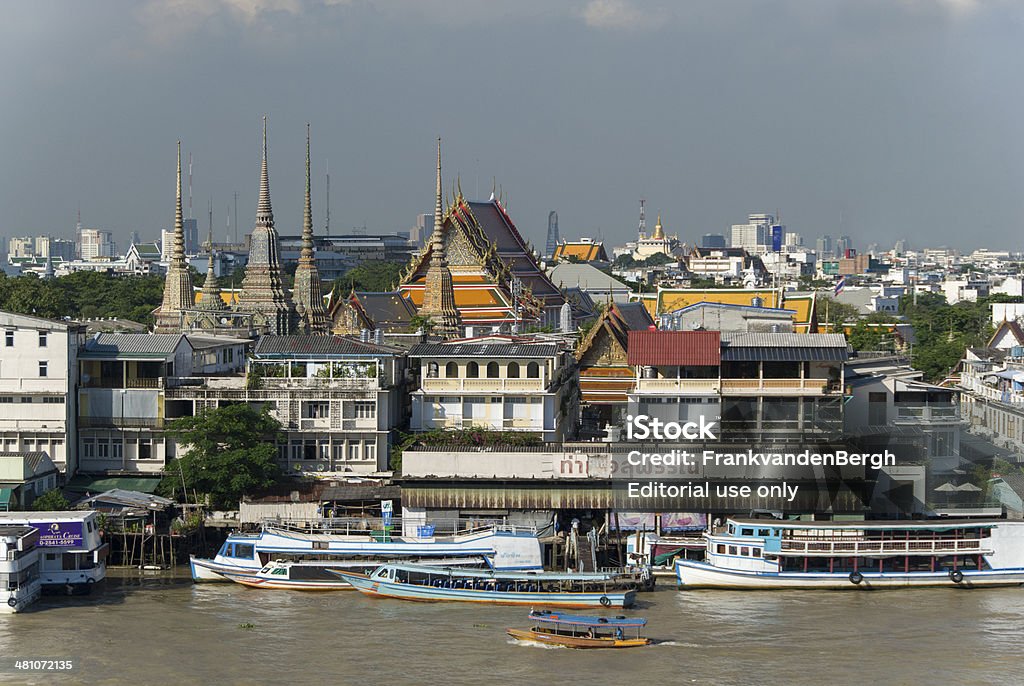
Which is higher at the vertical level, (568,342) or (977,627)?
(568,342)

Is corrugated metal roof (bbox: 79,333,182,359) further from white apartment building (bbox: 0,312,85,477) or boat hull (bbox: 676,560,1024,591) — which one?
boat hull (bbox: 676,560,1024,591)

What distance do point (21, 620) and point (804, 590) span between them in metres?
Answer: 17.6

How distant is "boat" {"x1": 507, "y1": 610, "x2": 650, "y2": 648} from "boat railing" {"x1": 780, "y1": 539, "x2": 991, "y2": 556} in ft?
20.2

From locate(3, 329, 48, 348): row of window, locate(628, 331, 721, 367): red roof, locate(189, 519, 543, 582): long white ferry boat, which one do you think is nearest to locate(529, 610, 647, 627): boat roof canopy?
locate(189, 519, 543, 582): long white ferry boat

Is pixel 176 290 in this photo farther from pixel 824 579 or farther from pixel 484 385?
pixel 824 579

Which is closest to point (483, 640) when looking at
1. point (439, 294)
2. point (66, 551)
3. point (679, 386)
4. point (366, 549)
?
point (366, 549)

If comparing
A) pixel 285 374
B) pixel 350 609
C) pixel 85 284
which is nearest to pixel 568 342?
pixel 285 374

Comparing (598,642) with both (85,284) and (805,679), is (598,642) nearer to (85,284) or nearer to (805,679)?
(805,679)

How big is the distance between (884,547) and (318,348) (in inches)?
676

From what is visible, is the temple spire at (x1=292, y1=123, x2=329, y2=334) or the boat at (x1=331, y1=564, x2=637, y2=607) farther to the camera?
the temple spire at (x1=292, y1=123, x2=329, y2=334)

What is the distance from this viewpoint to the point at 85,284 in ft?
356

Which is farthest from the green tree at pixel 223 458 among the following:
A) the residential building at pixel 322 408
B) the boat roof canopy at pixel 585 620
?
the boat roof canopy at pixel 585 620

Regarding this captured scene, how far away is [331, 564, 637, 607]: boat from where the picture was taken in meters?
36.4

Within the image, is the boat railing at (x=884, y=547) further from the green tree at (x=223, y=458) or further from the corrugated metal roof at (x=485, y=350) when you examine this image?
the green tree at (x=223, y=458)
